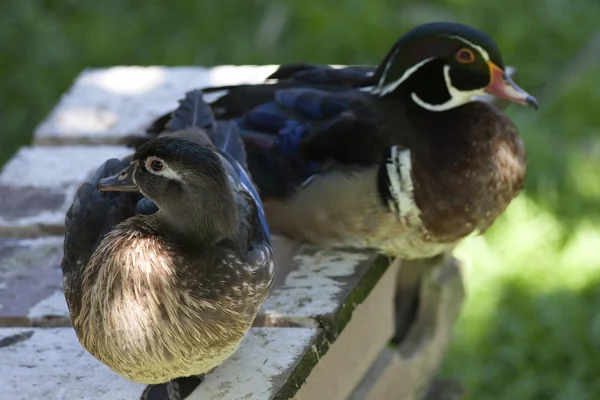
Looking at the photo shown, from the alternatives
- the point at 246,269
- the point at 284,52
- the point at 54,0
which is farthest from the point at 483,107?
the point at 54,0

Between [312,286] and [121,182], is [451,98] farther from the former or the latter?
[121,182]

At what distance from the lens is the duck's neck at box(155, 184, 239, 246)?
1.87 metres

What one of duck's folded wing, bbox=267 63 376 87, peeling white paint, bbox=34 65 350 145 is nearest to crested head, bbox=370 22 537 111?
duck's folded wing, bbox=267 63 376 87

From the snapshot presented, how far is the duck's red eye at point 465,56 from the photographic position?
249 centimetres

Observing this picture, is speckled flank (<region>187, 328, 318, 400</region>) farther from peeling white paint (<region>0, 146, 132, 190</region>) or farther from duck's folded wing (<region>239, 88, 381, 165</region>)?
peeling white paint (<region>0, 146, 132, 190</region>)

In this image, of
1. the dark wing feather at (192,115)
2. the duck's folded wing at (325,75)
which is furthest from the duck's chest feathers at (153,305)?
the duck's folded wing at (325,75)

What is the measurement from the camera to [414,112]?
8.31 feet

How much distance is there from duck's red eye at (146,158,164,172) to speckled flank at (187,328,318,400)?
407mm

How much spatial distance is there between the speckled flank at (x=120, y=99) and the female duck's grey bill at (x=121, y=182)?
996 millimetres

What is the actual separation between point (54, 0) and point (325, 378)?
3.02 metres

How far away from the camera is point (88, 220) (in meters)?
2.05

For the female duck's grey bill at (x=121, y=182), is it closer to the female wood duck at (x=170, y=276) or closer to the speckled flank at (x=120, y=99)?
the female wood duck at (x=170, y=276)

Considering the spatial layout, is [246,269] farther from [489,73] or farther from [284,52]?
[284,52]

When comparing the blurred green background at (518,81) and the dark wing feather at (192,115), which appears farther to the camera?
the blurred green background at (518,81)
